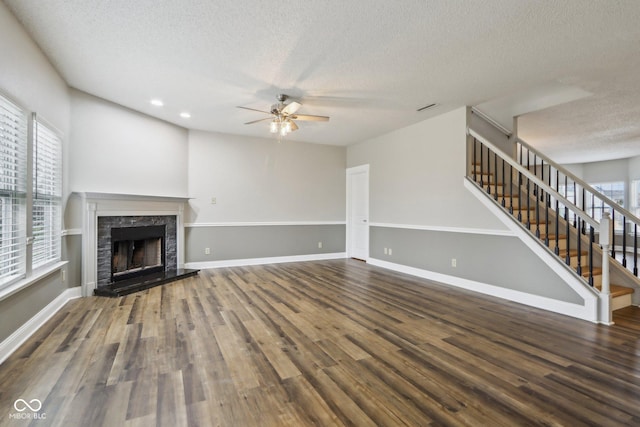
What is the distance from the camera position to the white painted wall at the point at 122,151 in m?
3.95

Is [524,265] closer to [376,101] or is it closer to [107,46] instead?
[376,101]

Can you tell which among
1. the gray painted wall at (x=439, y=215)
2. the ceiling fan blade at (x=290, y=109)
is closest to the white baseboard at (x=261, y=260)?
the gray painted wall at (x=439, y=215)

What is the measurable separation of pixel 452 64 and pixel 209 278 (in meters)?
4.61

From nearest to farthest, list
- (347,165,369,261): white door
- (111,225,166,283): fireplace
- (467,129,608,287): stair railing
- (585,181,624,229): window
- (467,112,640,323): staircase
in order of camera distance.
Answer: (467,112,640,323): staircase → (467,129,608,287): stair railing → (111,225,166,283): fireplace → (347,165,369,261): white door → (585,181,624,229): window

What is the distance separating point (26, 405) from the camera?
1.73m

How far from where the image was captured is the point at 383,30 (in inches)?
98.1

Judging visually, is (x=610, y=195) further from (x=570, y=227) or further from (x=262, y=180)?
(x=262, y=180)

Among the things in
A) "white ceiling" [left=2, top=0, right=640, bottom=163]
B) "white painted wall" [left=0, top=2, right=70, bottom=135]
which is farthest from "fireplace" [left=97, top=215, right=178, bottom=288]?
"white ceiling" [left=2, top=0, right=640, bottom=163]

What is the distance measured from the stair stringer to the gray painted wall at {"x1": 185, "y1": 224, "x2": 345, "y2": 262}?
364 centimetres

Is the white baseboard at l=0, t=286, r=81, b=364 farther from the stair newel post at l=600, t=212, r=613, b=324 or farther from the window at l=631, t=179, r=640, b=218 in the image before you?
the window at l=631, t=179, r=640, b=218

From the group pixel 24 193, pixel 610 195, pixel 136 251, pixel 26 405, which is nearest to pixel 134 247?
pixel 136 251

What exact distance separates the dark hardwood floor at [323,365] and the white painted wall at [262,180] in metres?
2.56

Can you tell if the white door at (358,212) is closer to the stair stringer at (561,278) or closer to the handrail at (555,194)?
the handrail at (555,194)

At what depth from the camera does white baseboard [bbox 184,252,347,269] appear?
5.71m
